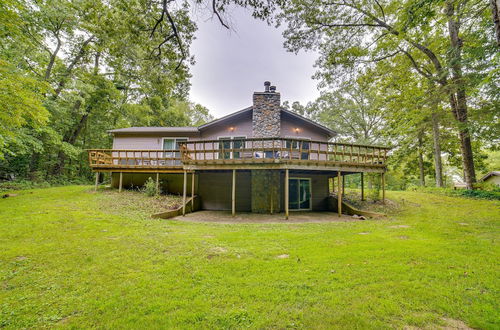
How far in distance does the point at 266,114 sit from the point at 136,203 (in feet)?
26.4

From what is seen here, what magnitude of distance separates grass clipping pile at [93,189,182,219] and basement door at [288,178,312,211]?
6129 mm

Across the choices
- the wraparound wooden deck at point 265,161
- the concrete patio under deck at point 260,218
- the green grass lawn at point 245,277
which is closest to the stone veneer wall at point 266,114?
the wraparound wooden deck at point 265,161

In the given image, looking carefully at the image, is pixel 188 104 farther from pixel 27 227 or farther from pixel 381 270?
pixel 381 270

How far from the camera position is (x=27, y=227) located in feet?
18.9

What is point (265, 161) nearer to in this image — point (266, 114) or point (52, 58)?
point (266, 114)

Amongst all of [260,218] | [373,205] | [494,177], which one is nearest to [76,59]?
[260,218]

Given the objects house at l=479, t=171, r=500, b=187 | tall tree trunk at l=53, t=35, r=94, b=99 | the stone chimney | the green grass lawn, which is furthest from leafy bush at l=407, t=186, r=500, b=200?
tall tree trunk at l=53, t=35, r=94, b=99

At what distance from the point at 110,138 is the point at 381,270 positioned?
83.1 feet

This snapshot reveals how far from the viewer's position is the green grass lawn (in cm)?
232

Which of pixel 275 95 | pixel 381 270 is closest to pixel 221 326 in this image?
pixel 381 270

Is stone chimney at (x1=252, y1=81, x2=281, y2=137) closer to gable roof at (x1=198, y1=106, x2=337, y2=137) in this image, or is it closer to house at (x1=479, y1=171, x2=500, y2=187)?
gable roof at (x1=198, y1=106, x2=337, y2=137)

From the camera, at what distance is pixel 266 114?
11773 mm

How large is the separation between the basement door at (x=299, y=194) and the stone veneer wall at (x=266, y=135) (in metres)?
1.19

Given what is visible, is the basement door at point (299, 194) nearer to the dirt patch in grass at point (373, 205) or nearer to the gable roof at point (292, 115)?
the dirt patch in grass at point (373, 205)
